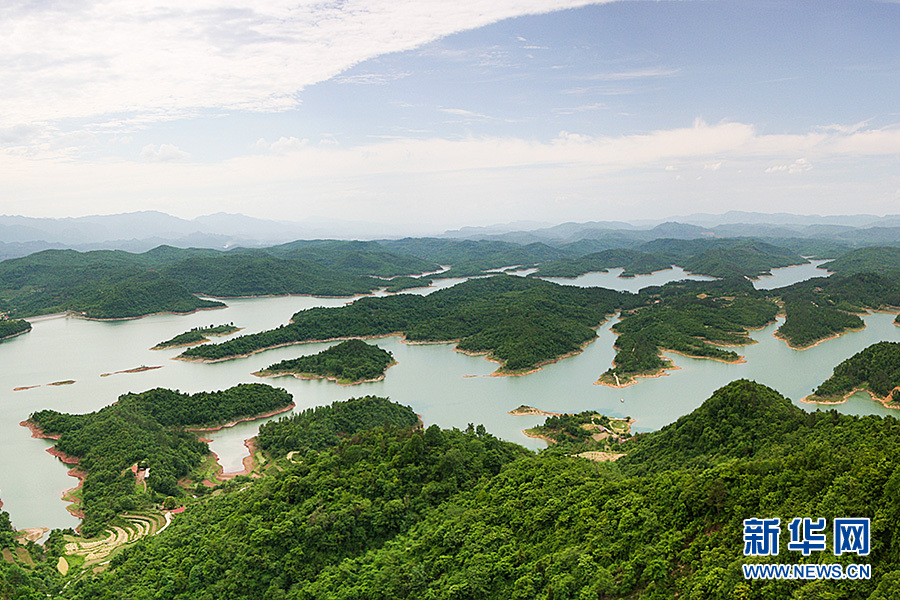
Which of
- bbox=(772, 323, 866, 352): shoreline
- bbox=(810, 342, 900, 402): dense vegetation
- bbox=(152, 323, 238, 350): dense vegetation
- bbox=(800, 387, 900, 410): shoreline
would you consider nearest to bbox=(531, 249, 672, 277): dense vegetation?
bbox=(772, 323, 866, 352): shoreline

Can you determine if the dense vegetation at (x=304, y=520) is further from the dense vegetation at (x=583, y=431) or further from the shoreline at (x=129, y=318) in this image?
the shoreline at (x=129, y=318)

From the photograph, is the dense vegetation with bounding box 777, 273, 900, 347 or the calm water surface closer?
the calm water surface

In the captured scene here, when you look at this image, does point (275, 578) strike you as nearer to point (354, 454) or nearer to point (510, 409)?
point (354, 454)

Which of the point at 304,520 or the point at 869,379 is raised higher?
the point at 304,520

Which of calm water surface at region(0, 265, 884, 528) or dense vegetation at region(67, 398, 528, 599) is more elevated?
dense vegetation at region(67, 398, 528, 599)

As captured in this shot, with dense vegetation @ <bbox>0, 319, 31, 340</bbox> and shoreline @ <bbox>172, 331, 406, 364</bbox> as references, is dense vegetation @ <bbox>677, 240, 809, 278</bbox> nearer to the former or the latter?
shoreline @ <bbox>172, 331, 406, 364</bbox>

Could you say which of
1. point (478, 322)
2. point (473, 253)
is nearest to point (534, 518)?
point (478, 322)

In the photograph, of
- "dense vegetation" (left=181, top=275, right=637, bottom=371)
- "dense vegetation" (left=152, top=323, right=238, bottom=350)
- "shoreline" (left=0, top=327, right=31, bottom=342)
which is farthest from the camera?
"shoreline" (left=0, top=327, right=31, bottom=342)

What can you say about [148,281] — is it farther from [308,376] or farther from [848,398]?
[848,398]

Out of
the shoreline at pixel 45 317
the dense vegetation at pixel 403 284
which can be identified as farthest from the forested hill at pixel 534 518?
the dense vegetation at pixel 403 284
